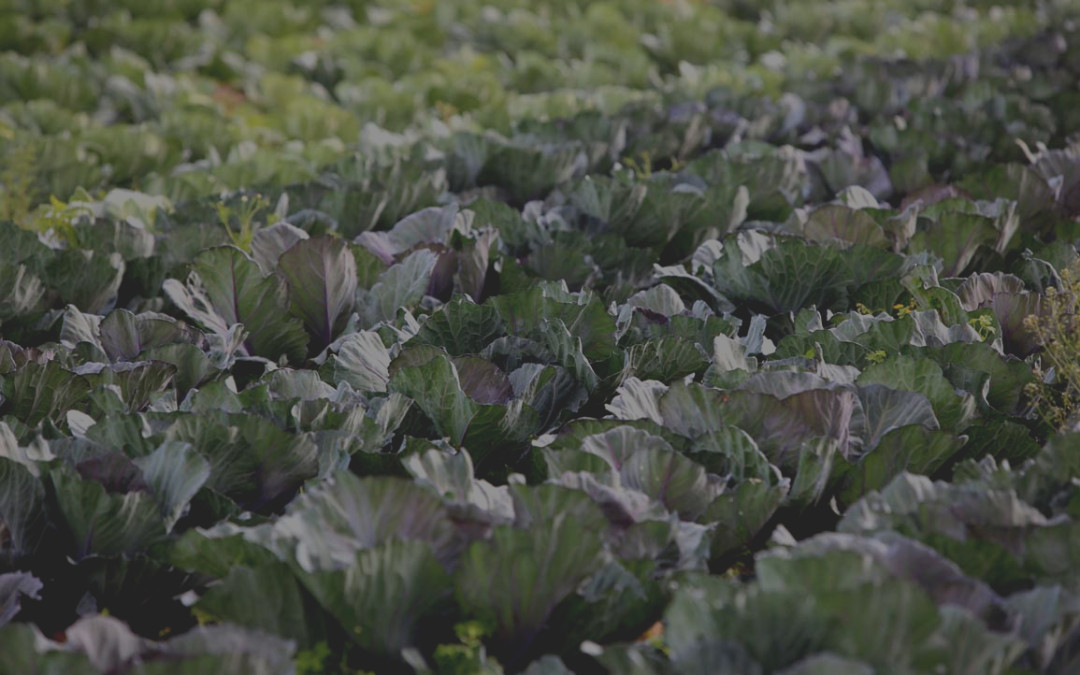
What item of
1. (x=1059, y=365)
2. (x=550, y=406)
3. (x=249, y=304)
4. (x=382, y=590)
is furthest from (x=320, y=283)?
(x=1059, y=365)

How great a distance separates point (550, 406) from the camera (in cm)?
267

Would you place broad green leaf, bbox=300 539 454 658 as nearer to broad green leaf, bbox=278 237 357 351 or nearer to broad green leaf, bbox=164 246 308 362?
broad green leaf, bbox=164 246 308 362

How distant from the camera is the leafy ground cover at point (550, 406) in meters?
1.78

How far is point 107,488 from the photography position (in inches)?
86.1

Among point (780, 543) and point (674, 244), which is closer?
point (780, 543)

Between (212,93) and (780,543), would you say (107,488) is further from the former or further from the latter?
(212,93)

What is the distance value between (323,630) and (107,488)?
542 millimetres

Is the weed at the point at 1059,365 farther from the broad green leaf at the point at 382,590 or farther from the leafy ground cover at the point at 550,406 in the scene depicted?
the broad green leaf at the point at 382,590

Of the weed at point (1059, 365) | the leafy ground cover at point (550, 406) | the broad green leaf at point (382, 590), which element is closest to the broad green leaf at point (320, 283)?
the leafy ground cover at point (550, 406)

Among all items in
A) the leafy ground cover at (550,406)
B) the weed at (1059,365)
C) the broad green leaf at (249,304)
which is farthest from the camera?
the broad green leaf at (249,304)

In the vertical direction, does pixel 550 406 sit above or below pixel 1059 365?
below

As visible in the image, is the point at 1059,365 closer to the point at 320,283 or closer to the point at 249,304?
the point at 320,283

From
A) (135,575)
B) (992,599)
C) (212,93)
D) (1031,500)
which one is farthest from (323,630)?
(212,93)

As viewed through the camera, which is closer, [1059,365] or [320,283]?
[1059,365]
